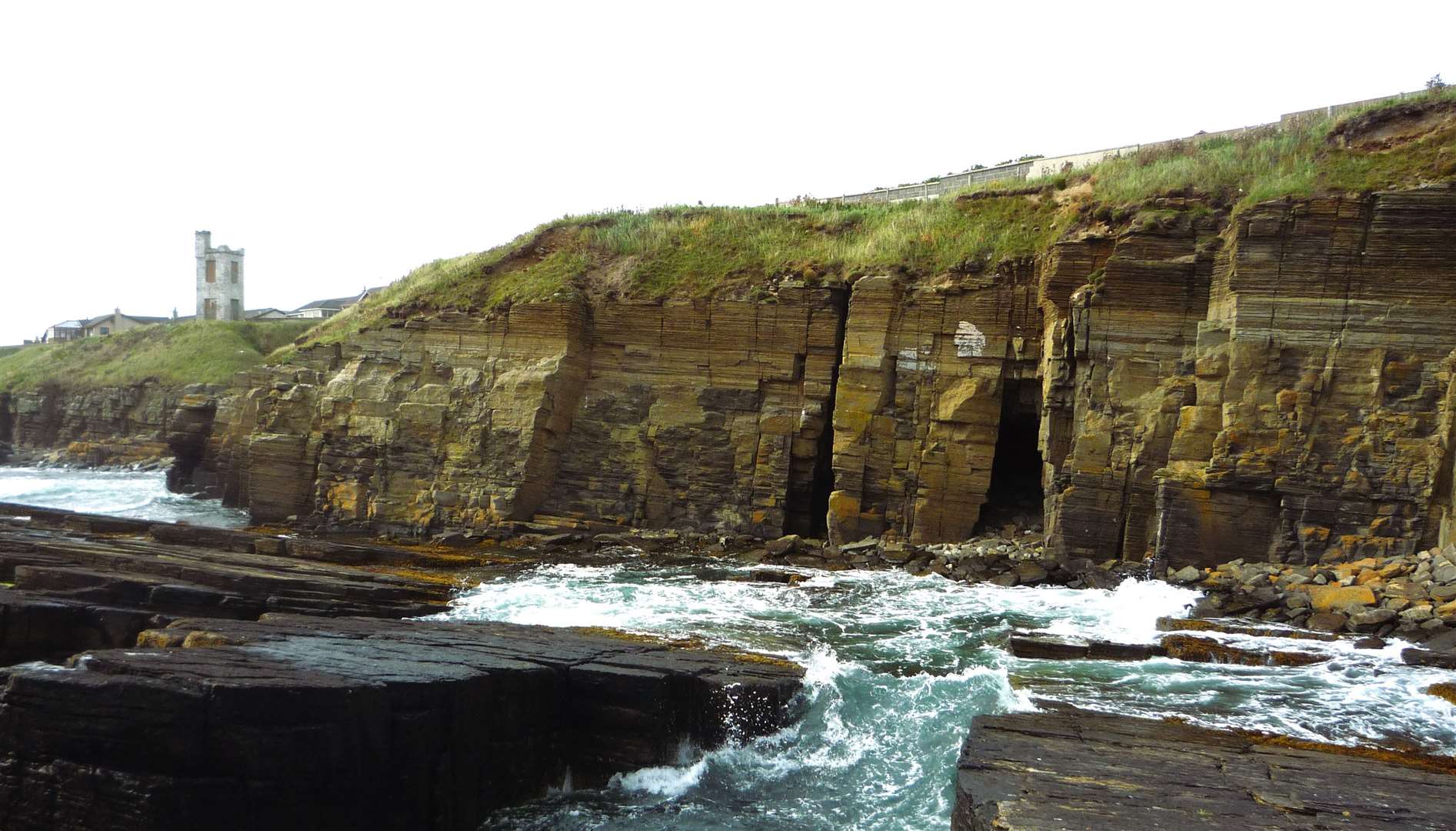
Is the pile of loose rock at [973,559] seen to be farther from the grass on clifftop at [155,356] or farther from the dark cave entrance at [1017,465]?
the grass on clifftop at [155,356]

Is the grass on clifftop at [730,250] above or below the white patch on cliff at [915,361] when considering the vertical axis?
above

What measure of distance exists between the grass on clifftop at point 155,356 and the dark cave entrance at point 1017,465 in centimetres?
3743

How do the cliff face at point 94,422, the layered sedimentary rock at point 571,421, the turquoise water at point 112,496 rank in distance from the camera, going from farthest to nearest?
1. the cliff face at point 94,422
2. the turquoise water at point 112,496
3. the layered sedimentary rock at point 571,421

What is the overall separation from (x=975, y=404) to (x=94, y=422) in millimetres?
42634

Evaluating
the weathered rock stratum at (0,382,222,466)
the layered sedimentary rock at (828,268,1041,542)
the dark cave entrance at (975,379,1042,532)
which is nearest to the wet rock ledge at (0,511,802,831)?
the layered sedimentary rock at (828,268,1041,542)

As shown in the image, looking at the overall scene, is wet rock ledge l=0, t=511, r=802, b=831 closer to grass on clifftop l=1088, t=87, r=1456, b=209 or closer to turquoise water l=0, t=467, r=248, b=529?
grass on clifftop l=1088, t=87, r=1456, b=209

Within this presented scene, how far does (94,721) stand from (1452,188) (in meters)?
18.6

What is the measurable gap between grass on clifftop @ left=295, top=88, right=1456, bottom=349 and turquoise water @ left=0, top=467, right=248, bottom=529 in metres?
5.88

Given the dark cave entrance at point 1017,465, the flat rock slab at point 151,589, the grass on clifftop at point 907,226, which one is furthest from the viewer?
the dark cave entrance at point 1017,465

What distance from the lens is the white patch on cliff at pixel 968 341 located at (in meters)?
19.9

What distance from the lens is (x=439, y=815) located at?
8531 millimetres

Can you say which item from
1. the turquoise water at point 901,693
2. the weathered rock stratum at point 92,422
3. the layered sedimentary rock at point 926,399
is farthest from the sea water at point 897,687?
the weathered rock stratum at point 92,422

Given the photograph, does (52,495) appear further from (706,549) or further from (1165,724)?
(1165,724)

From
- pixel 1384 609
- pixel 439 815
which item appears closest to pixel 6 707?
pixel 439 815
